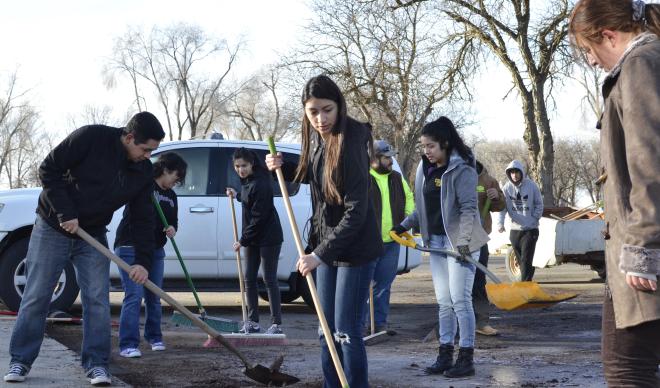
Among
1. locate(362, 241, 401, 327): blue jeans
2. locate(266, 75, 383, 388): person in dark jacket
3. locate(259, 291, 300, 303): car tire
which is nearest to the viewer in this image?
locate(266, 75, 383, 388): person in dark jacket

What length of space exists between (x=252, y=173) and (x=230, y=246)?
1.80 m

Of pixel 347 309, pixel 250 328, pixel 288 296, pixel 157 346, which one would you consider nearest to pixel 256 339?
pixel 250 328

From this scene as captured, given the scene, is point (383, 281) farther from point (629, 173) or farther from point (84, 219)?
point (629, 173)

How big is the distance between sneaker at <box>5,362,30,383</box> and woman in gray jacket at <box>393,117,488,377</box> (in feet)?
8.47

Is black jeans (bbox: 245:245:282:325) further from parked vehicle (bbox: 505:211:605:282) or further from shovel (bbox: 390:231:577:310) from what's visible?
parked vehicle (bbox: 505:211:605:282)

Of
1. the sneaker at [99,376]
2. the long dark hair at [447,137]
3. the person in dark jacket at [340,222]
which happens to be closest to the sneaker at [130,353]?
the sneaker at [99,376]

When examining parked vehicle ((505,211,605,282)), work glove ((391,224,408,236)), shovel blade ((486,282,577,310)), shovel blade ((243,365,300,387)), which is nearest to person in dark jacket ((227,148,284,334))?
work glove ((391,224,408,236))

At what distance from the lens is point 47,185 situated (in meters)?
5.89

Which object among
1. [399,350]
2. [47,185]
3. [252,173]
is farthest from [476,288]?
[47,185]

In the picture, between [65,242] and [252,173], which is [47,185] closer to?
[65,242]

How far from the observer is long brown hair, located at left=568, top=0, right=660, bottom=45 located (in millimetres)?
3227

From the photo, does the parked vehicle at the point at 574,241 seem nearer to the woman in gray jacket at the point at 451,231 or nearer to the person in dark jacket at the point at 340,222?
the woman in gray jacket at the point at 451,231

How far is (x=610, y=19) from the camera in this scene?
10.6ft

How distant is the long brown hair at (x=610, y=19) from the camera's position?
10.6 ft
